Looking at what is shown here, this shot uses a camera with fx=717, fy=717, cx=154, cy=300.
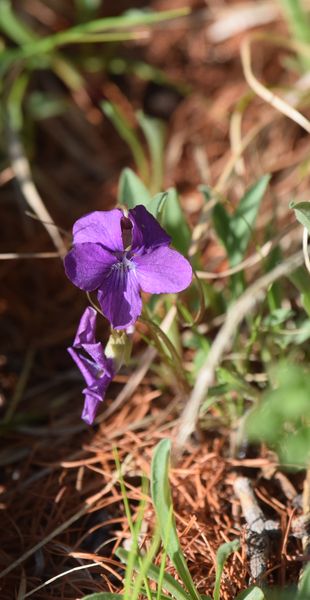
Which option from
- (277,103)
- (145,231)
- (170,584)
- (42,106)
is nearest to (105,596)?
(170,584)

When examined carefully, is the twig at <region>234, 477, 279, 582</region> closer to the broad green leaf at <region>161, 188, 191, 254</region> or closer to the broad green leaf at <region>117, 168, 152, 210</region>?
the broad green leaf at <region>161, 188, 191, 254</region>

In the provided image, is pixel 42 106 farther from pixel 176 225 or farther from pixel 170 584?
pixel 170 584

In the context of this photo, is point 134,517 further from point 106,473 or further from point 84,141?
point 84,141

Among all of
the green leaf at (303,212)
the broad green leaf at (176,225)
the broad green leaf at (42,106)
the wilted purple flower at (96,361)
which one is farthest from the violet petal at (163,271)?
the broad green leaf at (42,106)

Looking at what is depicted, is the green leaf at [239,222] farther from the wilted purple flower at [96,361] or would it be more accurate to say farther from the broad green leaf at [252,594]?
the broad green leaf at [252,594]

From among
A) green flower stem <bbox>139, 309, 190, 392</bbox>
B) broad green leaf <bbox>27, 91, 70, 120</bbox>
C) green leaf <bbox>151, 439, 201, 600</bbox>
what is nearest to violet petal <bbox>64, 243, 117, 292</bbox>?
green flower stem <bbox>139, 309, 190, 392</bbox>

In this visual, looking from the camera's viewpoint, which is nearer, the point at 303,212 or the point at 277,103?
the point at 303,212
